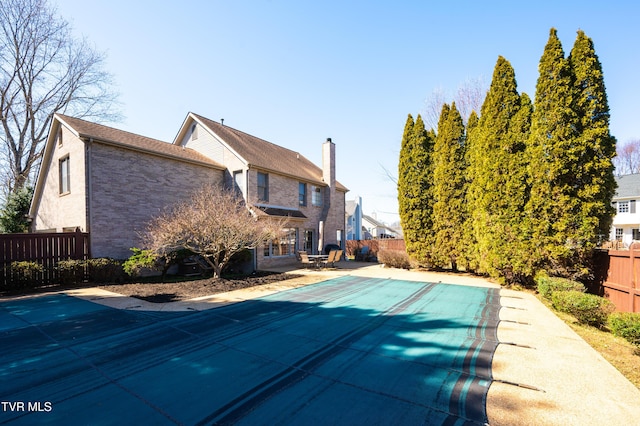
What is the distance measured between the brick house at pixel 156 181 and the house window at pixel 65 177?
0.05 meters

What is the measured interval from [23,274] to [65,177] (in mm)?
6046

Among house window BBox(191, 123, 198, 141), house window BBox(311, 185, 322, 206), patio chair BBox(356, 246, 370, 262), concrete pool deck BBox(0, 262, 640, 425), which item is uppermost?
house window BBox(191, 123, 198, 141)

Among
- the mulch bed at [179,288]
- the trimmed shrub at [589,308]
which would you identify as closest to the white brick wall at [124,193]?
the mulch bed at [179,288]

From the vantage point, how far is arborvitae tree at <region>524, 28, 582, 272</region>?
909 centimetres

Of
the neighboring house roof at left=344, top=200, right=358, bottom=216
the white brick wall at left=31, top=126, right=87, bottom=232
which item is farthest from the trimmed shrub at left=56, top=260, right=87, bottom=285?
the neighboring house roof at left=344, top=200, right=358, bottom=216

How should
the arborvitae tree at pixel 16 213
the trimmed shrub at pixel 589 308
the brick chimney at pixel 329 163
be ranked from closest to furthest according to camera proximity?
the trimmed shrub at pixel 589 308 → the arborvitae tree at pixel 16 213 → the brick chimney at pixel 329 163

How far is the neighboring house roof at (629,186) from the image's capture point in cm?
2793

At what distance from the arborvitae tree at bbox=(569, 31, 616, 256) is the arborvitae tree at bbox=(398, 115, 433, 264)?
6.78 metres

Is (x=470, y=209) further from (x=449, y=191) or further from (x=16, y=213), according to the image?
(x=16, y=213)

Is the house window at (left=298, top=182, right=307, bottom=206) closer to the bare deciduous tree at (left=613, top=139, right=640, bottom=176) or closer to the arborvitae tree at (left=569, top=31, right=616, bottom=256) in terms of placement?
the arborvitae tree at (left=569, top=31, right=616, bottom=256)

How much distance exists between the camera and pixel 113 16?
11.2 m

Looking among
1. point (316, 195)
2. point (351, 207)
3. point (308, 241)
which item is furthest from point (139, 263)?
point (351, 207)

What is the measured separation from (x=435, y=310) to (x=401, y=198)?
9.65 m

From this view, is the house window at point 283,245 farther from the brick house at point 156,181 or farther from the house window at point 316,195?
the house window at point 316,195
